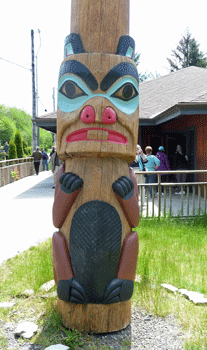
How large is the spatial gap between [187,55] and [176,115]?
30.1m

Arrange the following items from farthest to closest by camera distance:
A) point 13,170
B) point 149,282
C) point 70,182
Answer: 1. point 13,170
2. point 149,282
3. point 70,182

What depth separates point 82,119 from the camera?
9.32ft

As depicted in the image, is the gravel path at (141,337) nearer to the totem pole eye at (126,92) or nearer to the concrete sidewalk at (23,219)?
the totem pole eye at (126,92)

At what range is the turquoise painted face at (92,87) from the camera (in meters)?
2.88

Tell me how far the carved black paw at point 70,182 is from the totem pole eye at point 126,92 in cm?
78

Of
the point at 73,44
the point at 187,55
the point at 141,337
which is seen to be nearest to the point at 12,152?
the point at 73,44

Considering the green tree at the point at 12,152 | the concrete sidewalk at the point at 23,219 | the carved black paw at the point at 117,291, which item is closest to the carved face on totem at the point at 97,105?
the carved black paw at the point at 117,291

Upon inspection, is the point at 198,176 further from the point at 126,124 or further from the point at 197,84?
the point at 126,124

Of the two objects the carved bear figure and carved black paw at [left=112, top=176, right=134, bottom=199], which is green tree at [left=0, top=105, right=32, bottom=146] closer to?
the carved bear figure

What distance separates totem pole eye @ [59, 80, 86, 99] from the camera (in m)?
2.91

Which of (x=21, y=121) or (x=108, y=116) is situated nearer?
(x=108, y=116)

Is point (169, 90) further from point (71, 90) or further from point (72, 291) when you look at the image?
point (72, 291)

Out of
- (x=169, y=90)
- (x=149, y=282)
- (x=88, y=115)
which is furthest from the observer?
(x=169, y=90)

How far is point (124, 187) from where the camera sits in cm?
296
